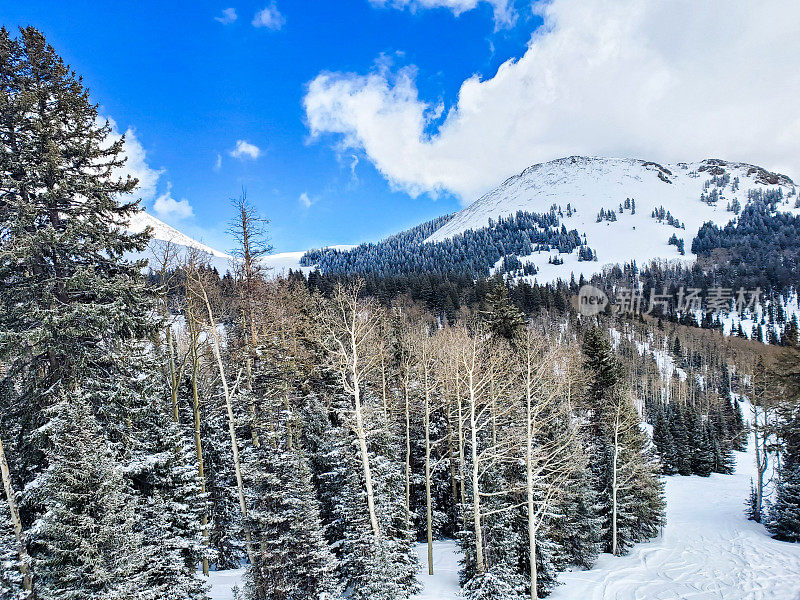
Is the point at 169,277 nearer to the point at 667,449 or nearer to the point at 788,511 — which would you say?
the point at 788,511

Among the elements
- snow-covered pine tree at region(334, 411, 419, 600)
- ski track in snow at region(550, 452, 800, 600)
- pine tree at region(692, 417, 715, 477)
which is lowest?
pine tree at region(692, 417, 715, 477)

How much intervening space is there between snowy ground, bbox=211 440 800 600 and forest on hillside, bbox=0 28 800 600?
3.84ft

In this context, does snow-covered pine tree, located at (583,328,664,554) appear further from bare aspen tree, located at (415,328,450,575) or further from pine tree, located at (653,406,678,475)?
pine tree, located at (653,406,678,475)

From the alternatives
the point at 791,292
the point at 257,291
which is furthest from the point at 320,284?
the point at 791,292

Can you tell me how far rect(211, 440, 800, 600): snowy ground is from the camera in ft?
60.8

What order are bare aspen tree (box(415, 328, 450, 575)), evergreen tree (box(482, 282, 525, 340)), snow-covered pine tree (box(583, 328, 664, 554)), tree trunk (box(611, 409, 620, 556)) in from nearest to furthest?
1. bare aspen tree (box(415, 328, 450, 575))
2. tree trunk (box(611, 409, 620, 556))
3. snow-covered pine tree (box(583, 328, 664, 554))
4. evergreen tree (box(482, 282, 525, 340))

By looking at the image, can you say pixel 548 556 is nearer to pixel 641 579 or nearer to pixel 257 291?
pixel 641 579

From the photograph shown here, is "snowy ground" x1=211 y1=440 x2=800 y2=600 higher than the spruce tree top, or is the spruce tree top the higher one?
the spruce tree top

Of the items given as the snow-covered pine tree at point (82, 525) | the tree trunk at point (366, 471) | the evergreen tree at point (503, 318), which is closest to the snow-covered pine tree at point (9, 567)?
the snow-covered pine tree at point (82, 525)

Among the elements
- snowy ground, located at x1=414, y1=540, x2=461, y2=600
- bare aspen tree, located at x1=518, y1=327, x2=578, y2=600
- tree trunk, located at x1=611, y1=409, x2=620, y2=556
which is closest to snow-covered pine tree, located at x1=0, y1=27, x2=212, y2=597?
snowy ground, located at x1=414, y1=540, x2=461, y2=600

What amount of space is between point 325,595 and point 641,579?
17.5m

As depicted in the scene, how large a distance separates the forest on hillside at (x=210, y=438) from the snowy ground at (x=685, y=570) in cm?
117

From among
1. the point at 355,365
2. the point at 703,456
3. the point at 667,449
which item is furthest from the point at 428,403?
the point at 703,456

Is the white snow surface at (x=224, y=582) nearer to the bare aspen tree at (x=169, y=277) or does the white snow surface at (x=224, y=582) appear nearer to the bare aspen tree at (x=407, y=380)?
the bare aspen tree at (x=169, y=277)
